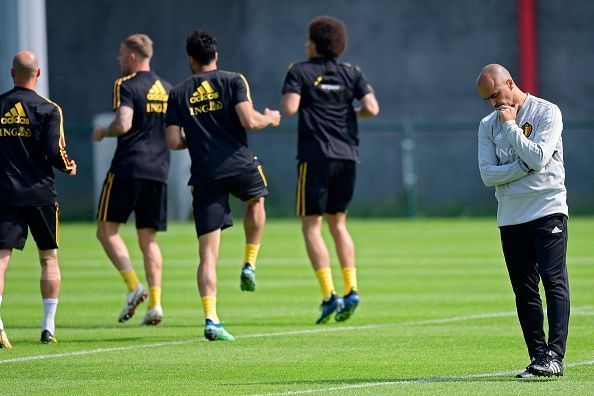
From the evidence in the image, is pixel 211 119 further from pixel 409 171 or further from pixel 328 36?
pixel 409 171

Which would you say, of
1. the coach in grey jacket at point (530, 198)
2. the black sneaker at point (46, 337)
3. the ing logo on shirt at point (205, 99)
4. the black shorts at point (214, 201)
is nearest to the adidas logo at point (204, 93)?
the ing logo on shirt at point (205, 99)

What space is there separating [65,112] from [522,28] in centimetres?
1153

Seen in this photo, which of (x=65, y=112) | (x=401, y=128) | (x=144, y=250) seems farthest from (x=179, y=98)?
(x=65, y=112)

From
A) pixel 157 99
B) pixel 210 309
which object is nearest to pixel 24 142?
pixel 210 309

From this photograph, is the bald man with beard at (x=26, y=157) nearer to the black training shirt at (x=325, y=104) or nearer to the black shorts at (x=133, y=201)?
the black shorts at (x=133, y=201)

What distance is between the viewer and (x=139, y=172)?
12.9m

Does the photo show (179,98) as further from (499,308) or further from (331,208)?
(499,308)

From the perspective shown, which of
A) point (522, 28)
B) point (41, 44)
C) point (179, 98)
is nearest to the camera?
point (179, 98)

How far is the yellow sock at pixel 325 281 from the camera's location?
12875 mm

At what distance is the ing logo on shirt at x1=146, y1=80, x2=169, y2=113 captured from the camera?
12.8 m

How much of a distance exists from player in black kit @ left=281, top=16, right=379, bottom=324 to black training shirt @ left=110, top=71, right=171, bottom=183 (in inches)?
47.2

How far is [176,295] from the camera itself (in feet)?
51.3

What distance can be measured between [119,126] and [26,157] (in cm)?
157

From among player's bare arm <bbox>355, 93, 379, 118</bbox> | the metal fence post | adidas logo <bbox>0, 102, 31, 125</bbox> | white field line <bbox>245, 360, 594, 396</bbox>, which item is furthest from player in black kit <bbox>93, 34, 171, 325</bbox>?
the metal fence post
